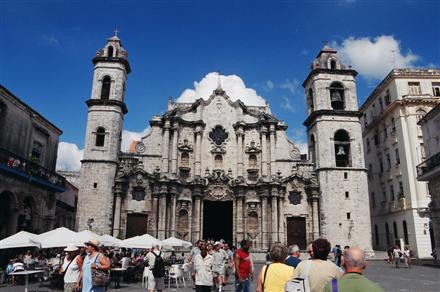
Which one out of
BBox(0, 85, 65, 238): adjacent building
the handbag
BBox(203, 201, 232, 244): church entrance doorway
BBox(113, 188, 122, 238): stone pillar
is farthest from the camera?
BBox(203, 201, 232, 244): church entrance doorway

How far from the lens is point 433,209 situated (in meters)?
24.0

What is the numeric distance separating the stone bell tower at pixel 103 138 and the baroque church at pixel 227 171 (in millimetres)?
75

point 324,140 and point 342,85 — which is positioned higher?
point 342,85

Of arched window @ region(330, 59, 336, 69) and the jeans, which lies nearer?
the jeans

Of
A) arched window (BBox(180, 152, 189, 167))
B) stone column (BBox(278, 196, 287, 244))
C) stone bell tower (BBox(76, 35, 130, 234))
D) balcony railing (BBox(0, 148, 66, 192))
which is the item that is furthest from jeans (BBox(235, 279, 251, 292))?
arched window (BBox(180, 152, 189, 167))

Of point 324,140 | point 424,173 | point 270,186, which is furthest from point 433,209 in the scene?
point 270,186

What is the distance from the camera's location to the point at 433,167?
23531mm

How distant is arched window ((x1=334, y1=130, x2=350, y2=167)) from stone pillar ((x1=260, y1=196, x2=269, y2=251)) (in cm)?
735

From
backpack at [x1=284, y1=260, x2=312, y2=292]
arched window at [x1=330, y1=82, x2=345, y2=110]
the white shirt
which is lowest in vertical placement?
the white shirt

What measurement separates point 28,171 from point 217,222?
15819 mm

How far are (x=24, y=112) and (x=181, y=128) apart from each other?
1192cm

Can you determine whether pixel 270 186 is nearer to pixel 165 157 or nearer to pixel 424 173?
pixel 165 157

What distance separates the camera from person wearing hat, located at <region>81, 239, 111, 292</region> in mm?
6145

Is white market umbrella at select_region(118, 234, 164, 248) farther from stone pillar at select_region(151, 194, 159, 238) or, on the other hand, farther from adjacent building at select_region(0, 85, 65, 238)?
stone pillar at select_region(151, 194, 159, 238)
